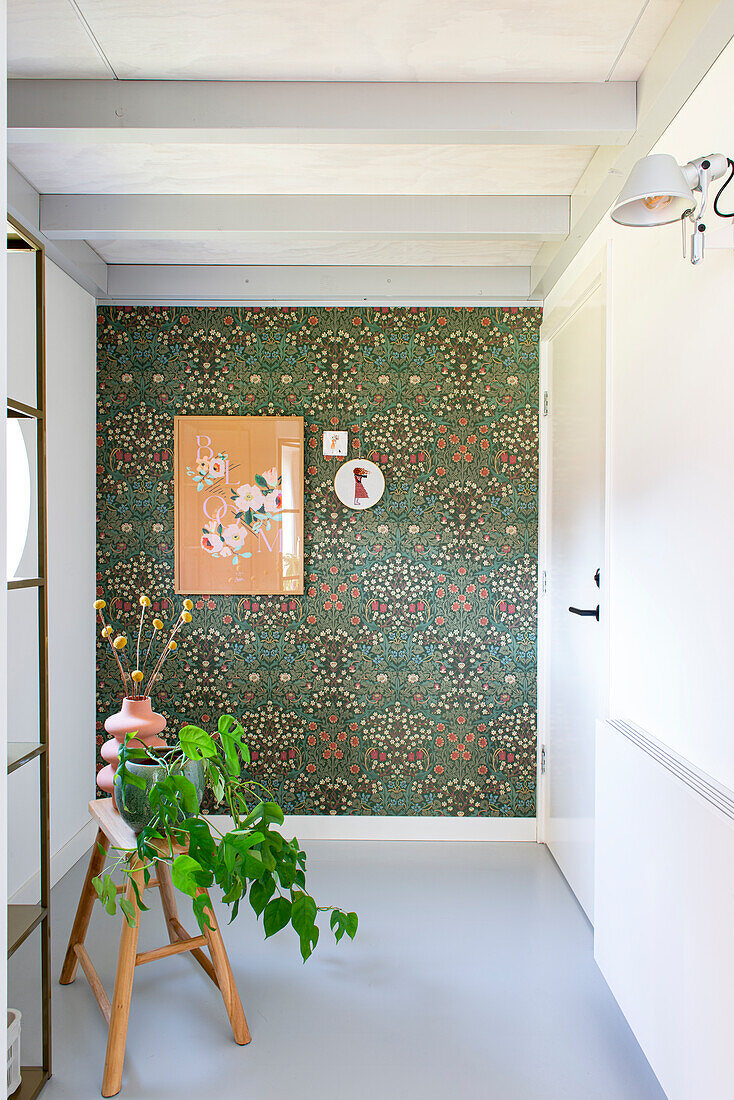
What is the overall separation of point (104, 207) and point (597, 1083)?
3.14m

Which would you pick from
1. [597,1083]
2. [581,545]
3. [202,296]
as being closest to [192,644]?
[202,296]

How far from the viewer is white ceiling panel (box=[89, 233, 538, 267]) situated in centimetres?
316

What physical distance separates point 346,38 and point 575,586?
1980 mm

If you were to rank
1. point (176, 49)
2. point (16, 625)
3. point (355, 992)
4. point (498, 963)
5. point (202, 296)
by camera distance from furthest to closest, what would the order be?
point (202, 296) < point (16, 625) < point (498, 963) < point (355, 992) < point (176, 49)

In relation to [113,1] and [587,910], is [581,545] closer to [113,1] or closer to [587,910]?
[587,910]

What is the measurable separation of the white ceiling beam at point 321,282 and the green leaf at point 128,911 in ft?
8.33

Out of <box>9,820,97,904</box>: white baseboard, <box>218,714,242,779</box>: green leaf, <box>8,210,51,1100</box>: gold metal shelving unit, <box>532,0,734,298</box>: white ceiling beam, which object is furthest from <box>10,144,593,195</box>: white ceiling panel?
<box>9,820,97,904</box>: white baseboard

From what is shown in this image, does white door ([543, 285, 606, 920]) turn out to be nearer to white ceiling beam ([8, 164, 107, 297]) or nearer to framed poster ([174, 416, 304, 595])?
framed poster ([174, 416, 304, 595])

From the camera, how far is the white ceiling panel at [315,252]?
316 centimetres

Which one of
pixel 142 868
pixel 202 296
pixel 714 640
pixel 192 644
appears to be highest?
pixel 202 296

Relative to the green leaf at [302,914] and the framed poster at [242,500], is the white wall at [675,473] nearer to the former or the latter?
the green leaf at [302,914]

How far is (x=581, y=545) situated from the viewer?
2.96m

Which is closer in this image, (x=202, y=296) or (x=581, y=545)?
(x=581, y=545)

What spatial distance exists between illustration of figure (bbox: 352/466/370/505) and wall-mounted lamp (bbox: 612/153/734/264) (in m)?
2.12
